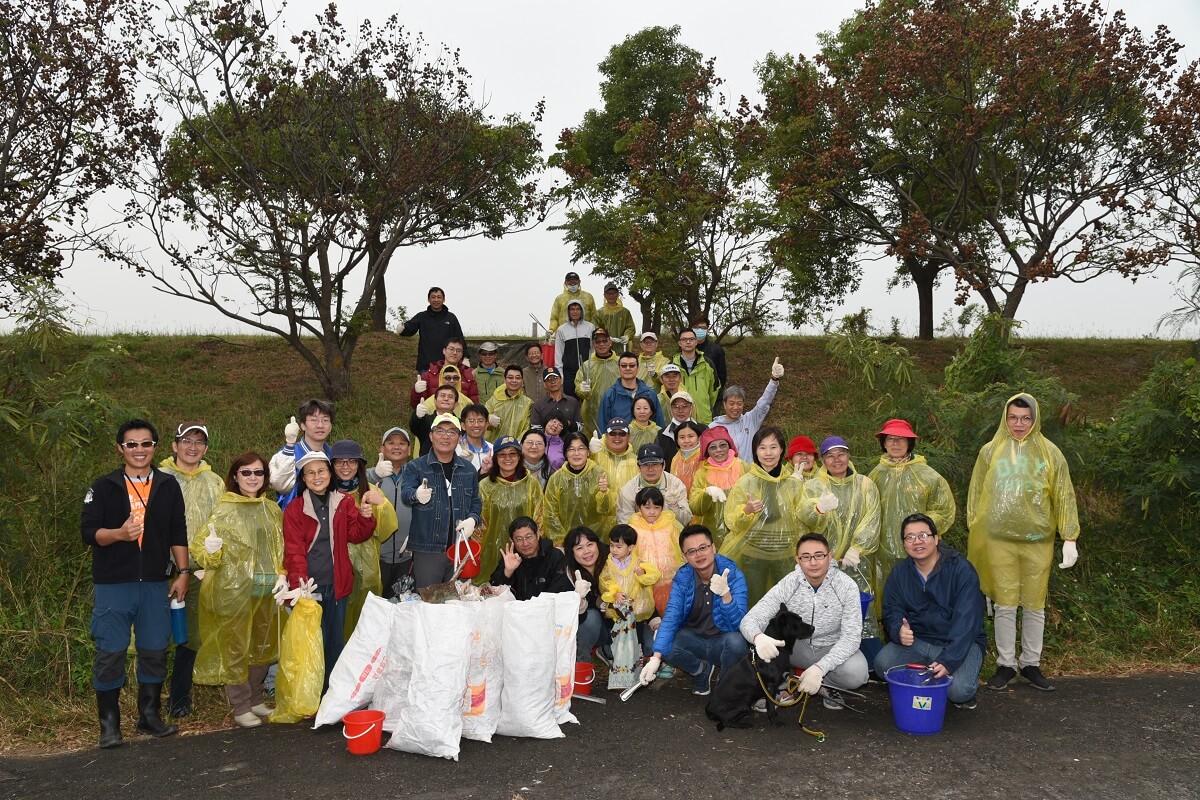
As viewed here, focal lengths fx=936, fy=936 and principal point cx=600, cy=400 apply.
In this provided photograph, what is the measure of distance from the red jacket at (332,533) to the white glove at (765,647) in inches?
90.2

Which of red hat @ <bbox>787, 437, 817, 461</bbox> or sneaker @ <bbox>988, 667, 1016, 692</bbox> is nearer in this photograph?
sneaker @ <bbox>988, 667, 1016, 692</bbox>

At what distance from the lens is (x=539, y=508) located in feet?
21.4

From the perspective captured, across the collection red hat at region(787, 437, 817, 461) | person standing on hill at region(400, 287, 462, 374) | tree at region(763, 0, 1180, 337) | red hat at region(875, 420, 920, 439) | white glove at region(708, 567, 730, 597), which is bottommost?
white glove at region(708, 567, 730, 597)

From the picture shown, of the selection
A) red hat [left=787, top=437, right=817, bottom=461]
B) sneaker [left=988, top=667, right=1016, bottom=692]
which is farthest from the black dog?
red hat [left=787, top=437, right=817, bottom=461]

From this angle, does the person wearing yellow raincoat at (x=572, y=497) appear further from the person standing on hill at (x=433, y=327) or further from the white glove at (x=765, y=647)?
the person standing on hill at (x=433, y=327)

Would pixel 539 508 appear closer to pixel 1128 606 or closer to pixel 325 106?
pixel 1128 606

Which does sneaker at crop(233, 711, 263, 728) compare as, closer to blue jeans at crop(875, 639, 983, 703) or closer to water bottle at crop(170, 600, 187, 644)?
water bottle at crop(170, 600, 187, 644)

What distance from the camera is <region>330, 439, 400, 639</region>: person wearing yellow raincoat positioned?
17.7 feet

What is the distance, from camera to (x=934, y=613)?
5379mm

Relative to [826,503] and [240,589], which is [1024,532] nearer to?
[826,503]

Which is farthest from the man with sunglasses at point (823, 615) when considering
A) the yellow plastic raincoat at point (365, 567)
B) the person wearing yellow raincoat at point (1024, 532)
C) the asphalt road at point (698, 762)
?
the yellow plastic raincoat at point (365, 567)

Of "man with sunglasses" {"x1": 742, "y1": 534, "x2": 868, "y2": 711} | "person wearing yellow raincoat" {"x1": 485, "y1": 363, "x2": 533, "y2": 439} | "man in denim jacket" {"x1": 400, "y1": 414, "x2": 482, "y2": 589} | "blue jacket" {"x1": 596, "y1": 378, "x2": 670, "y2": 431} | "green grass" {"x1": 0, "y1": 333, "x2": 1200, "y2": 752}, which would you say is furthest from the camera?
"person wearing yellow raincoat" {"x1": 485, "y1": 363, "x2": 533, "y2": 439}

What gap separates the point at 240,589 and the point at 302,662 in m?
0.55

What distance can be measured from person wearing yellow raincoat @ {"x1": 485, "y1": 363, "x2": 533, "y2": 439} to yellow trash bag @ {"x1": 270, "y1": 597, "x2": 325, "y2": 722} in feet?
10.7
